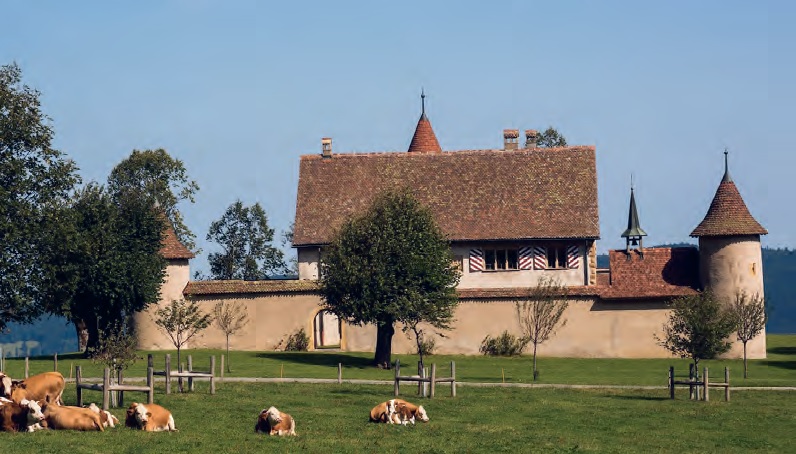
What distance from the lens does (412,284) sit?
6488 centimetres

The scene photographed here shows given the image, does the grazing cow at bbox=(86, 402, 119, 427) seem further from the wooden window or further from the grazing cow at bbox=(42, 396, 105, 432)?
the wooden window

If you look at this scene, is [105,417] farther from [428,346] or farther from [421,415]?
[428,346]

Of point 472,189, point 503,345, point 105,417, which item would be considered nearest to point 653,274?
point 503,345

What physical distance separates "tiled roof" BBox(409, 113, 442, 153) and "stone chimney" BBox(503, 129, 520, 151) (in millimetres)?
6930

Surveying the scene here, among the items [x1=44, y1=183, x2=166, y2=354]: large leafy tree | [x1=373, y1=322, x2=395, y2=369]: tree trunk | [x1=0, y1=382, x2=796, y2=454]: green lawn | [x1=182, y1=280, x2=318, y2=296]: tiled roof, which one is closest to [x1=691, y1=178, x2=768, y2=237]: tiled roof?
[x1=373, y1=322, x2=395, y2=369]: tree trunk

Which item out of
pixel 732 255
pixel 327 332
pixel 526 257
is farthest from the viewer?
pixel 327 332

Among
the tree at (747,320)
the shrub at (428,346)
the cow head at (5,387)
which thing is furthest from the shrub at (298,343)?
the cow head at (5,387)

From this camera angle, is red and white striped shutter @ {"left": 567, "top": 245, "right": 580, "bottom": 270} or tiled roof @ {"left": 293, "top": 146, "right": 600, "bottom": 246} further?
tiled roof @ {"left": 293, "top": 146, "right": 600, "bottom": 246}

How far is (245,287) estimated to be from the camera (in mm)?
75062

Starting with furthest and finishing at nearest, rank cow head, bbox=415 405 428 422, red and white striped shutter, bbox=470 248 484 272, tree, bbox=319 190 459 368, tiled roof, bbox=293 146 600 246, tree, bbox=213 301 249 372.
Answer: red and white striped shutter, bbox=470 248 484 272, tiled roof, bbox=293 146 600 246, tree, bbox=213 301 249 372, tree, bbox=319 190 459 368, cow head, bbox=415 405 428 422

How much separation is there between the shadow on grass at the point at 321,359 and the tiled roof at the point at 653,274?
47.6ft

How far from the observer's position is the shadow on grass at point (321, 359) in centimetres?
6613

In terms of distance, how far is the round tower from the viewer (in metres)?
72.3

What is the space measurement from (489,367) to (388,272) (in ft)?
22.5
